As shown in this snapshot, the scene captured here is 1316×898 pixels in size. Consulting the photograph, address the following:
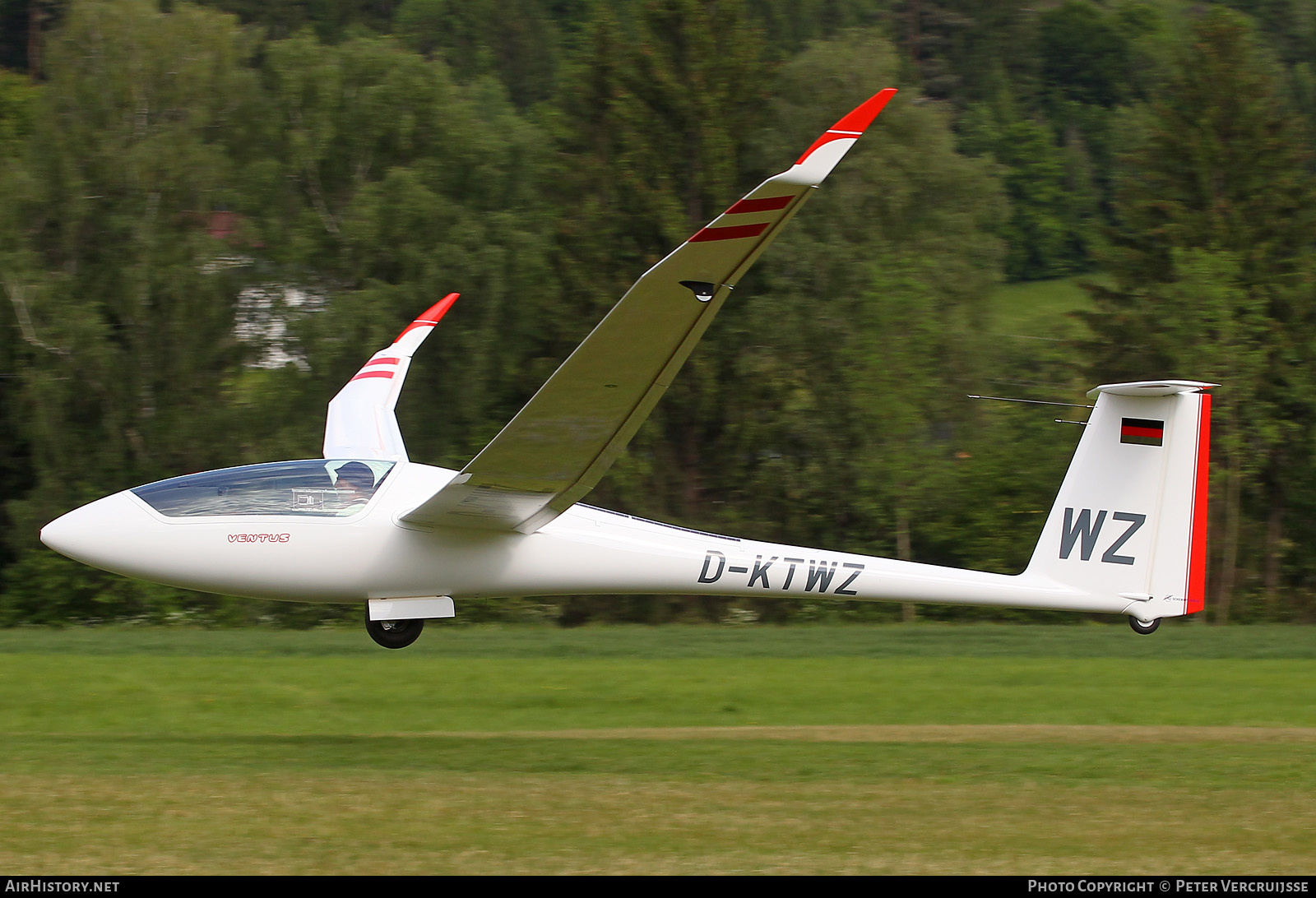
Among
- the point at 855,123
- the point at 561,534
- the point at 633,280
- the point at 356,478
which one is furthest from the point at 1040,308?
the point at 855,123

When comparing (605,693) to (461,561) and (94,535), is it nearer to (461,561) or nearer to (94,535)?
(461,561)

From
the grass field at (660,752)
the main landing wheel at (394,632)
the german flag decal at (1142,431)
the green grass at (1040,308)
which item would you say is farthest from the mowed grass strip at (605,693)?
the green grass at (1040,308)

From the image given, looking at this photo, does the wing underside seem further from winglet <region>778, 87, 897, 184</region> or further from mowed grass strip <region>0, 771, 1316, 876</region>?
mowed grass strip <region>0, 771, 1316, 876</region>

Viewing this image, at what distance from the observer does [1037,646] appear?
59.0ft

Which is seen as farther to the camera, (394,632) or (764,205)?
(394,632)

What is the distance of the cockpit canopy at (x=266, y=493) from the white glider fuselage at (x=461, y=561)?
6 centimetres

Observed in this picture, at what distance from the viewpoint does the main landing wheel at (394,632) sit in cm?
956

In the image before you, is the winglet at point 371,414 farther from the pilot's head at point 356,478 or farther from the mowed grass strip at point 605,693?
the mowed grass strip at point 605,693

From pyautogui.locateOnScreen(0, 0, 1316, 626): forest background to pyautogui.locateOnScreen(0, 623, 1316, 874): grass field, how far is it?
28.3 ft

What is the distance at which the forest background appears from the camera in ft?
92.5

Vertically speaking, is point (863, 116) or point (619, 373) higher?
point (863, 116)

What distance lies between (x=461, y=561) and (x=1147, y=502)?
16.1 feet

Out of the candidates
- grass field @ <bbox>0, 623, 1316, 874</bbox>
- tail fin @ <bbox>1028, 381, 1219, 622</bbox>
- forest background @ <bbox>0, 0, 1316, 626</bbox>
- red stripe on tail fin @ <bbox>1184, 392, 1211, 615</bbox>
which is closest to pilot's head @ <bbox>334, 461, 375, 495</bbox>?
grass field @ <bbox>0, 623, 1316, 874</bbox>

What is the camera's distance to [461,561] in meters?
9.43
